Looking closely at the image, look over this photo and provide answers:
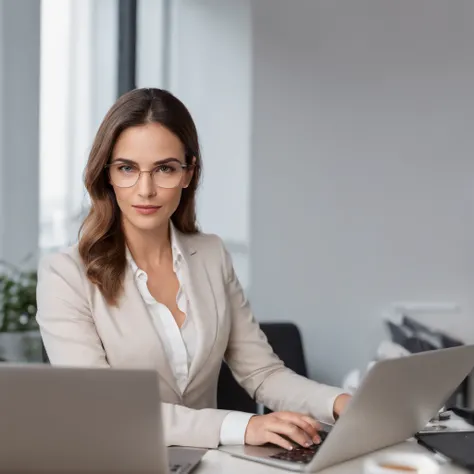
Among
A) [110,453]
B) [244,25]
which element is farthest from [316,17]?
[110,453]

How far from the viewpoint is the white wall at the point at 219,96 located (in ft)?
15.3

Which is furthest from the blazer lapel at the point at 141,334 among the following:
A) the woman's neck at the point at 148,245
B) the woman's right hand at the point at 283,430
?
the woman's right hand at the point at 283,430

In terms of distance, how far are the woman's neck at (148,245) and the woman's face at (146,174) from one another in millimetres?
104

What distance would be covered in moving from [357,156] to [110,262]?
2089 mm

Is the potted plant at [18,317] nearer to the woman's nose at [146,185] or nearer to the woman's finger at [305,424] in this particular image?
the woman's nose at [146,185]

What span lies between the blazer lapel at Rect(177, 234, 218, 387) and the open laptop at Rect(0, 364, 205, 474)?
850 millimetres

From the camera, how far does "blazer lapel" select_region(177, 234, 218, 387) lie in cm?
246

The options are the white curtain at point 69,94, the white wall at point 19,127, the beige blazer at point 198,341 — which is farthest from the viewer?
the white curtain at point 69,94

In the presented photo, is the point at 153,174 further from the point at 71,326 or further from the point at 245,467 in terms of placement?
the point at 245,467

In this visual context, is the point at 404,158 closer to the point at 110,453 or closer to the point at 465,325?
the point at 465,325

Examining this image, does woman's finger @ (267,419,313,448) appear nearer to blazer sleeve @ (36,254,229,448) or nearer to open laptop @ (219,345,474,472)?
open laptop @ (219,345,474,472)

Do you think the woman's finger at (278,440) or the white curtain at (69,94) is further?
the white curtain at (69,94)

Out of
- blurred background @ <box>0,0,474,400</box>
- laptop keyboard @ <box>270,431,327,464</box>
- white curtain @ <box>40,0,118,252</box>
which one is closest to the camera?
laptop keyboard @ <box>270,431,327,464</box>

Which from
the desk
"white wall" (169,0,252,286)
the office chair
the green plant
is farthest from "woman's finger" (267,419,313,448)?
"white wall" (169,0,252,286)
